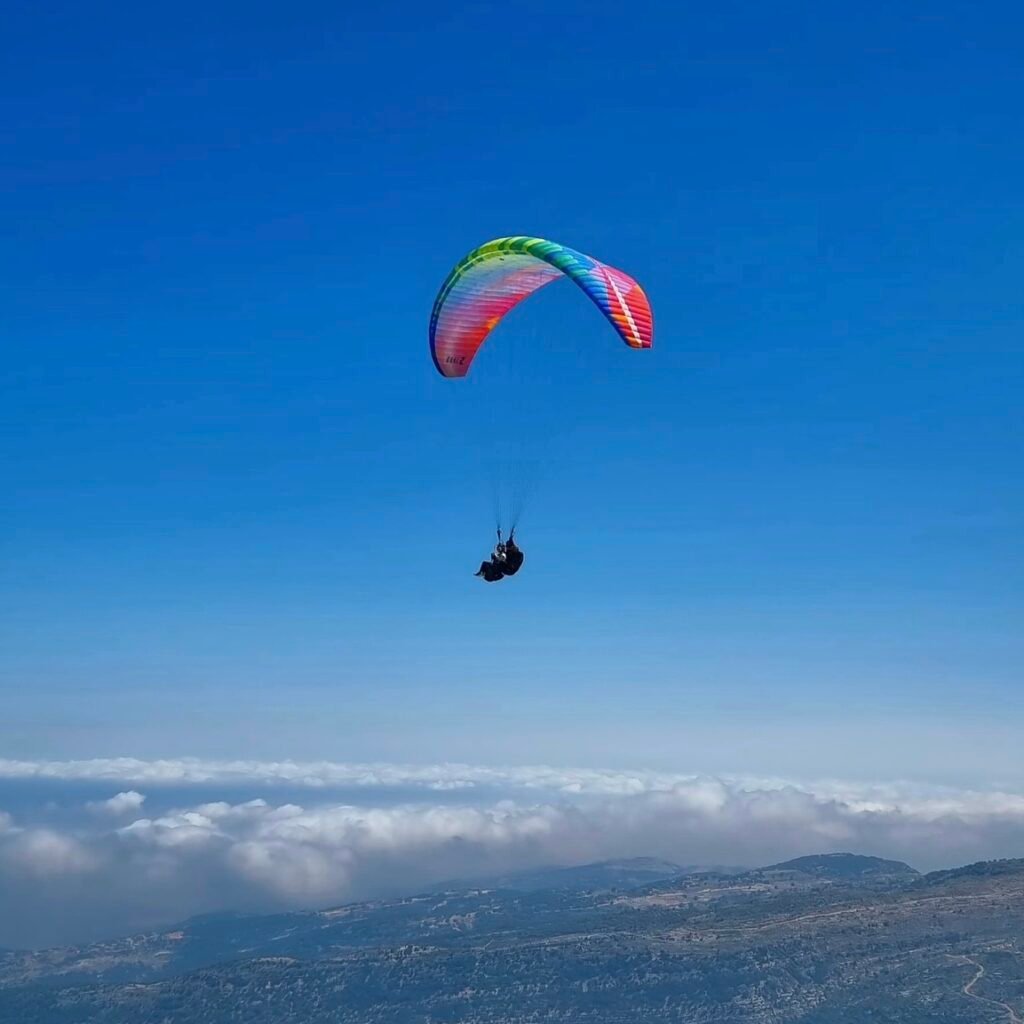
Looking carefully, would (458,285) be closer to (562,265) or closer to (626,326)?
(562,265)

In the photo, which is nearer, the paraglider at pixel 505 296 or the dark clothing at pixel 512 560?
the paraglider at pixel 505 296

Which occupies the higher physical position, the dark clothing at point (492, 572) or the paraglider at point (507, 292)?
the paraglider at point (507, 292)

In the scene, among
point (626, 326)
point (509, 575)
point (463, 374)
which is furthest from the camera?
point (463, 374)

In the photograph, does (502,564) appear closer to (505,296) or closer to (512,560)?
(512,560)

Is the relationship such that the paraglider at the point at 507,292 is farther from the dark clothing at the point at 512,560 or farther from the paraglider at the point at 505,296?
the dark clothing at the point at 512,560

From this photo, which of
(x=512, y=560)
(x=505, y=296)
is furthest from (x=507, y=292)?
(x=512, y=560)

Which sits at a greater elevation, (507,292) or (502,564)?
(507,292)

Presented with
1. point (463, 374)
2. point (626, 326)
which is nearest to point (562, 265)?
point (626, 326)

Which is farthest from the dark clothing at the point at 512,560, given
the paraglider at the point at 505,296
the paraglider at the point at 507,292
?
the paraglider at the point at 507,292

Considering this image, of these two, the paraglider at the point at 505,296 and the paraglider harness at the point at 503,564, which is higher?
the paraglider at the point at 505,296
